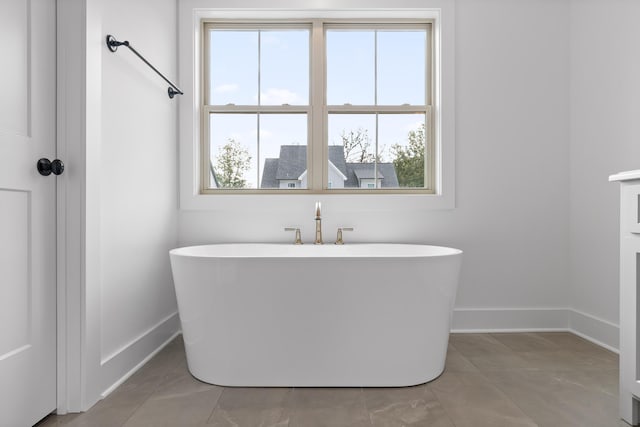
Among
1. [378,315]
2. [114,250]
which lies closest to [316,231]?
[378,315]

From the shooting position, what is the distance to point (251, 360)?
1.84 m

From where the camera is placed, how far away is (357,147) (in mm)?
2953

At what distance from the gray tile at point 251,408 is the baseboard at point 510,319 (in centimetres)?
146

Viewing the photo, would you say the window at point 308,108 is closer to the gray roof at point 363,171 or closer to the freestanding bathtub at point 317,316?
the gray roof at point 363,171

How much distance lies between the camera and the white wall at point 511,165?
2768 millimetres

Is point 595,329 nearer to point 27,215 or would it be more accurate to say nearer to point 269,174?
point 269,174

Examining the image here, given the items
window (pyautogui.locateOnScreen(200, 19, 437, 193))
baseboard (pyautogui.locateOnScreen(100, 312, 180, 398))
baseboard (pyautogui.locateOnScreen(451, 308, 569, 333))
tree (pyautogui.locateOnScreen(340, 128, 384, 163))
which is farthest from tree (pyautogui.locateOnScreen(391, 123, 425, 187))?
baseboard (pyautogui.locateOnScreen(100, 312, 180, 398))

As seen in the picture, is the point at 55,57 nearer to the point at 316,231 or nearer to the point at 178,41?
the point at 178,41

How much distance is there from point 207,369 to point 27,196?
3.42ft

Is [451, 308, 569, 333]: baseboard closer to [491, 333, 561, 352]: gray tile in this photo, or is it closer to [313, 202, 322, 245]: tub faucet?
[491, 333, 561, 352]: gray tile

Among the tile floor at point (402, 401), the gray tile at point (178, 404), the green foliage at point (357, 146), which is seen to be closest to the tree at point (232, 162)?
the green foliage at point (357, 146)

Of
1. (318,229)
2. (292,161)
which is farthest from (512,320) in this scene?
(292,161)

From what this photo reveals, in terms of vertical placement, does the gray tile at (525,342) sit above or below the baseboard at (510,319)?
below

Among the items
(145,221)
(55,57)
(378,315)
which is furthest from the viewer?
(145,221)
